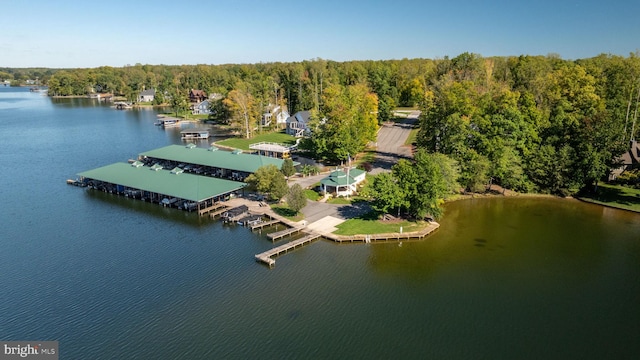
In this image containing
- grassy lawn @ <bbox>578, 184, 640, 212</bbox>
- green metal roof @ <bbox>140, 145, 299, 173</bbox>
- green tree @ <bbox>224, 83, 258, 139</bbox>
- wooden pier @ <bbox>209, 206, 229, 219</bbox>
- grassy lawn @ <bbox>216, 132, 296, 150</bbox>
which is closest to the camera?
wooden pier @ <bbox>209, 206, 229, 219</bbox>

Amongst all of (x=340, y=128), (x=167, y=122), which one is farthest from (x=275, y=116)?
(x=340, y=128)

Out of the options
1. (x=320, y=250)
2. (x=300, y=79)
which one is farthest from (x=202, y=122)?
(x=320, y=250)

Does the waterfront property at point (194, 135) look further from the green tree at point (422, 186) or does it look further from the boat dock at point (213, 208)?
the green tree at point (422, 186)

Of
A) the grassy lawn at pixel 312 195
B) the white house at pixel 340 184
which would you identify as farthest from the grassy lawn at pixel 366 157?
the grassy lawn at pixel 312 195

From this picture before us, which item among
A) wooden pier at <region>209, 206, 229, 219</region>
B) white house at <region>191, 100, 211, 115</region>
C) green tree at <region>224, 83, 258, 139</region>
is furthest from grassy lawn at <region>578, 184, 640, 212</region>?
white house at <region>191, 100, 211, 115</region>

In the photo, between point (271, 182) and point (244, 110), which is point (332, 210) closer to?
point (271, 182)

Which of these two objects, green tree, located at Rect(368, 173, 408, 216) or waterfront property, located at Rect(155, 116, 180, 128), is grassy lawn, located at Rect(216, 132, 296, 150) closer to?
waterfront property, located at Rect(155, 116, 180, 128)

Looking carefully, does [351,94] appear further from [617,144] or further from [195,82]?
[195,82]
